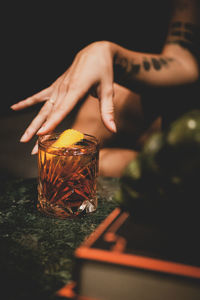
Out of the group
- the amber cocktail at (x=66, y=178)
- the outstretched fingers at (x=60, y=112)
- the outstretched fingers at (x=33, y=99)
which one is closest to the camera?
the amber cocktail at (x=66, y=178)

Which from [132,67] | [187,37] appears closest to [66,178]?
[132,67]

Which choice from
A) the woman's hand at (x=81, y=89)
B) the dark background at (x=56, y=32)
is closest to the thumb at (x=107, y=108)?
the woman's hand at (x=81, y=89)

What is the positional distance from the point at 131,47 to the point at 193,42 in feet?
1.34

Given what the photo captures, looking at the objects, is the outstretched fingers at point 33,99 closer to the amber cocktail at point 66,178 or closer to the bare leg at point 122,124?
the amber cocktail at point 66,178

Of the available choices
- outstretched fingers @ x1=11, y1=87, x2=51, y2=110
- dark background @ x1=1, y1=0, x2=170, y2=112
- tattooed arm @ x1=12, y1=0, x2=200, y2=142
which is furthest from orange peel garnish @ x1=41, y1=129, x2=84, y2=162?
dark background @ x1=1, y1=0, x2=170, y2=112

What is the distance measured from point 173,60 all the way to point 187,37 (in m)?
0.17

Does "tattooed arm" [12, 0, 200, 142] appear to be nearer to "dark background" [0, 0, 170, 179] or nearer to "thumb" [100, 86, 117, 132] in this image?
"thumb" [100, 86, 117, 132]

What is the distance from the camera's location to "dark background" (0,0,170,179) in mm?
1872

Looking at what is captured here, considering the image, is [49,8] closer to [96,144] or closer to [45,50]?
[45,50]

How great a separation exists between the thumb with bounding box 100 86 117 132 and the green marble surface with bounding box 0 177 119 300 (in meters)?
0.22

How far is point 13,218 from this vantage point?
0.92 m

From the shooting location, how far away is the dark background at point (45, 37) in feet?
6.14

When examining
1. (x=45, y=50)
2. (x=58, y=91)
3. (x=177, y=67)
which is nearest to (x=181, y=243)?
(x=58, y=91)

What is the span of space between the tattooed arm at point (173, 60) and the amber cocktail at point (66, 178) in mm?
621
